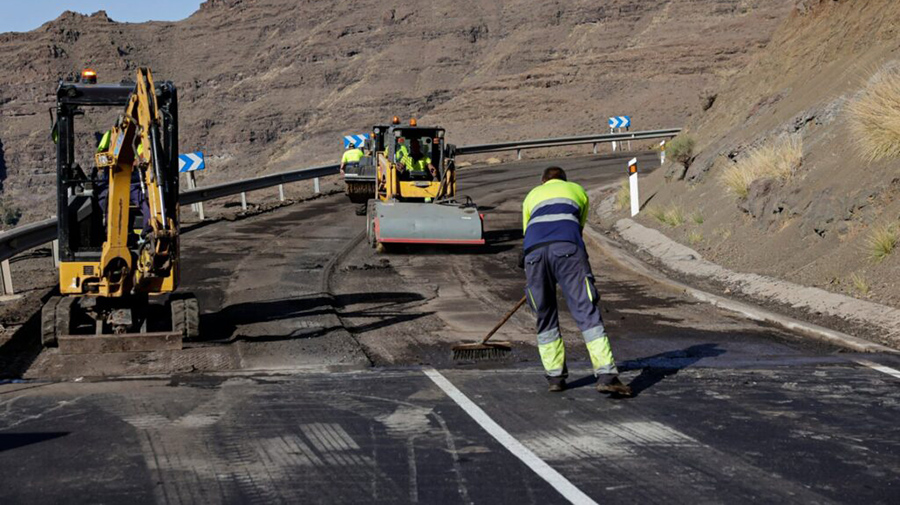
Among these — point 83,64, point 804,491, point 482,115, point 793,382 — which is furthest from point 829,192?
point 83,64

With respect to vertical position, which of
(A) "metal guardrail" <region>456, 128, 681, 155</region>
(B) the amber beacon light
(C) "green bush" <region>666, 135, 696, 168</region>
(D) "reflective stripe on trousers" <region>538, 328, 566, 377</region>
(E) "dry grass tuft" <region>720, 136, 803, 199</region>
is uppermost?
(A) "metal guardrail" <region>456, 128, 681, 155</region>

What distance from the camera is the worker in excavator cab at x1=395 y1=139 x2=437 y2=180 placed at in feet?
73.0

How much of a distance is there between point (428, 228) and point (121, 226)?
27.8ft

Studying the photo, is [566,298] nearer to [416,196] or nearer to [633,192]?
[416,196]

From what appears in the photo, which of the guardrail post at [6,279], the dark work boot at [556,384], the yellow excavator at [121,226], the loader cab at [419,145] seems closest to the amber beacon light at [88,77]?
the yellow excavator at [121,226]

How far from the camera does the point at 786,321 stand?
40.3 ft

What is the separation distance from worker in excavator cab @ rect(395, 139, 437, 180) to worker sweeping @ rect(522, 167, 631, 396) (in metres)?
13.1

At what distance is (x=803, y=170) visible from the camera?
1700 cm

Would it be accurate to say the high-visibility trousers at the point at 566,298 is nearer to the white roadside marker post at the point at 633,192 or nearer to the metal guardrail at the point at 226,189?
the metal guardrail at the point at 226,189

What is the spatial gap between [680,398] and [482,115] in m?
83.4

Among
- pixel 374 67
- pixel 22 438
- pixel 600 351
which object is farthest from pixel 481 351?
pixel 374 67

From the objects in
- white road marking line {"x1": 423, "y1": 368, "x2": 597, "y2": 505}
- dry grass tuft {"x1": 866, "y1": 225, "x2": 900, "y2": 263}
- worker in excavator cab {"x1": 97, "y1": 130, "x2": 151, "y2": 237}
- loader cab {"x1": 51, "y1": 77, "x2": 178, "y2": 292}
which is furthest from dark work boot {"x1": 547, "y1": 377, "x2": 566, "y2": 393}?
dry grass tuft {"x1": 866, "y1": 225, "x2": 900, "y2": 263}

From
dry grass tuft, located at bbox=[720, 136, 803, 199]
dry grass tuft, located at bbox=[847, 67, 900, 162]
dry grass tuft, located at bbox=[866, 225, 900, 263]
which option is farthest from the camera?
dry grass tuft, located at bbox=[720, 136, 803, 199]

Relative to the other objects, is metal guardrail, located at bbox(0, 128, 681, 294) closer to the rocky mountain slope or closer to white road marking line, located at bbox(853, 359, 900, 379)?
white road marking line, located at bbox(853, 359, 900, 379)
